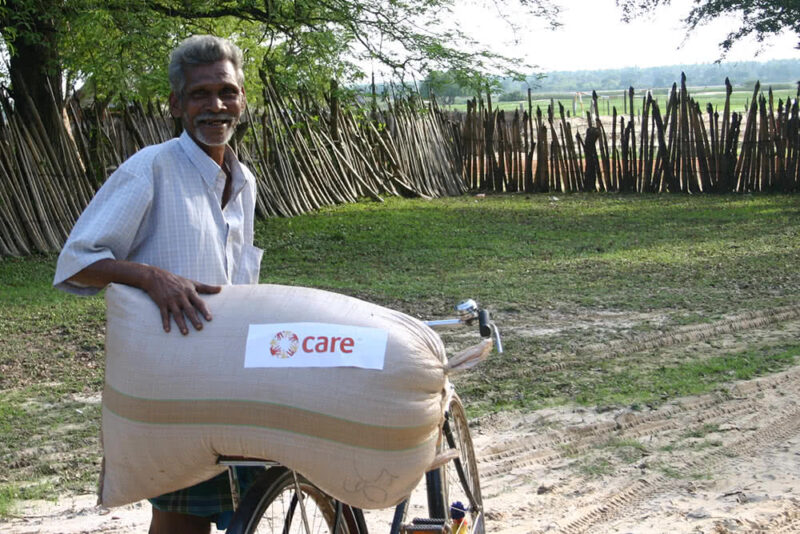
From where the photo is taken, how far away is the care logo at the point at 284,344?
1827 millimetres

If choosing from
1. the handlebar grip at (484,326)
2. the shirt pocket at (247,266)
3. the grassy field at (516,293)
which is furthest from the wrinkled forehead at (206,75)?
the grassy field at (516,293)

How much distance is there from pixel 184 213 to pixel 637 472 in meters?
2.47

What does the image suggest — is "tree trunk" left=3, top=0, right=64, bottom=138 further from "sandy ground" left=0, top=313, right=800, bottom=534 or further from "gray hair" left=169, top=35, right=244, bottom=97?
"gray hair" left=169, top=35, right=244, bottom=97

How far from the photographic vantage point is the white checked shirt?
6.72ft

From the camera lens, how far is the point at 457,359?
196cm

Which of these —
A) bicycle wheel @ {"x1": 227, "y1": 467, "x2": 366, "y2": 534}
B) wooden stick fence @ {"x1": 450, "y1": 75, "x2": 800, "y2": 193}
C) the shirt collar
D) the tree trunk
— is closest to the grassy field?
wooden stick fence @ {"x1": 450, "y1": 75, "x2": 800, "y2": 193}

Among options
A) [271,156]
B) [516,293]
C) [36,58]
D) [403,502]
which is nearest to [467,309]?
[403,502]

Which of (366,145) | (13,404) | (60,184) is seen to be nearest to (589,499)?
(13,404)

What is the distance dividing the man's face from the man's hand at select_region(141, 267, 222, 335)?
45 centimetres

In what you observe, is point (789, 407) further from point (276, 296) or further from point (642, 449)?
point (276, 296)

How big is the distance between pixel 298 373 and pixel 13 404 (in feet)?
11.4

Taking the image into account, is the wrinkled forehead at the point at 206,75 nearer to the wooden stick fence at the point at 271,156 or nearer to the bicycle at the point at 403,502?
the bicycle at the point at 403,502

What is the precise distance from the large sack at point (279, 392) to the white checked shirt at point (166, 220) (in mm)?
190

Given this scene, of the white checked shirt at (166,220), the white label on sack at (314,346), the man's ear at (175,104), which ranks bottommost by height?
the white label on sack at (314,346)
